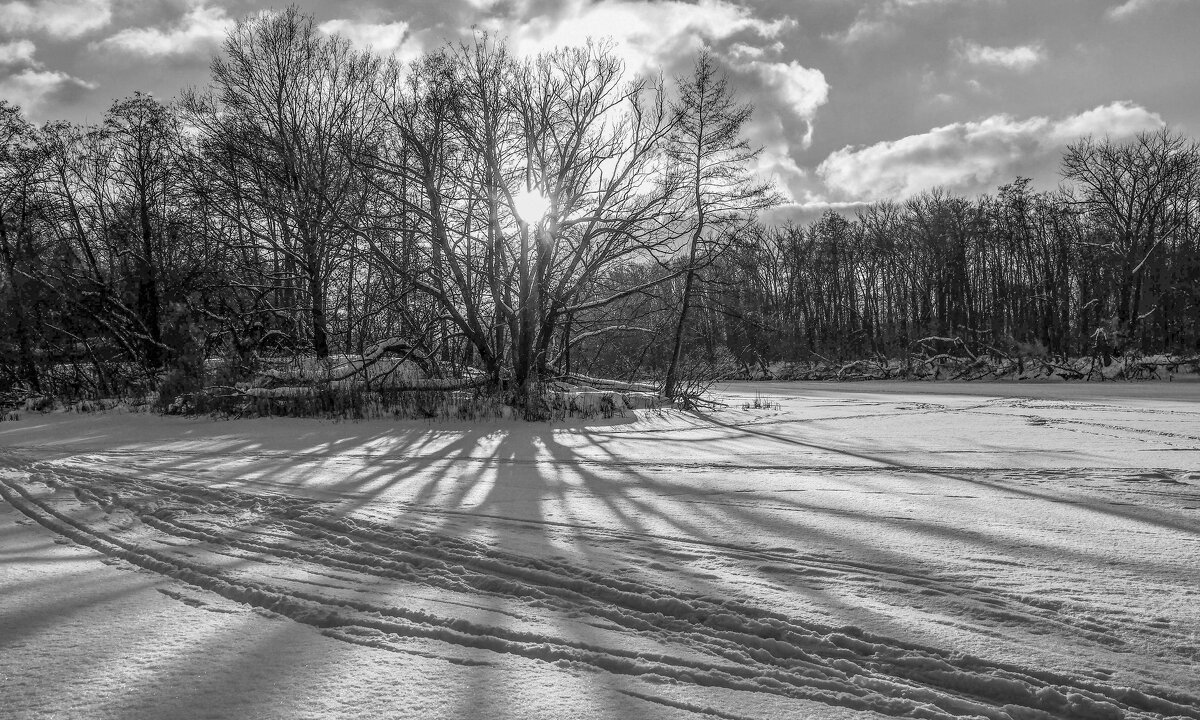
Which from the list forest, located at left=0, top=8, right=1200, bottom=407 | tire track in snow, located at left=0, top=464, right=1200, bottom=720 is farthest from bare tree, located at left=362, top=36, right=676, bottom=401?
tire track in snow, located at left=0, top=464, right=1200, bottom=720

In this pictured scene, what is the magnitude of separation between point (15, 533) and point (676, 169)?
1283 centimetres

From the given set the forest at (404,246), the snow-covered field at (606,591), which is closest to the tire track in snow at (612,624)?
the snow-covered field at (606,591)

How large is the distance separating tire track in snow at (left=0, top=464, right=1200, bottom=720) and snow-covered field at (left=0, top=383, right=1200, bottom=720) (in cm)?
1

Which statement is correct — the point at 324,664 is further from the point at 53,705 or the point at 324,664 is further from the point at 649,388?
the point at 649,388

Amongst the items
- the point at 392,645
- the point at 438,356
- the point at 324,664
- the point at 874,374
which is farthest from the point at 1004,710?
the point at 874,374

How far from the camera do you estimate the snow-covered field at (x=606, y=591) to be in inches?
75.9

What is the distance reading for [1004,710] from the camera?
1.85 m

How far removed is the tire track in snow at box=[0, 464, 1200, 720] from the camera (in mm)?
1918

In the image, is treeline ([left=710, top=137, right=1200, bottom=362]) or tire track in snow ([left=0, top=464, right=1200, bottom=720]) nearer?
tire track in snow ([left=0, top=464, right=1200, bottom=720])

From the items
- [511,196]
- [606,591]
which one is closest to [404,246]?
[511,196]

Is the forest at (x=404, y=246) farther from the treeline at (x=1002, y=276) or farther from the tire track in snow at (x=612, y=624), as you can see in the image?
the tire track in snow at (x=612, y=624)

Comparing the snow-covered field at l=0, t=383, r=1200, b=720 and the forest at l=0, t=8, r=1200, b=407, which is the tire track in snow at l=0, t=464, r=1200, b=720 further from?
the forest at l=0, t=8, r=1200, b=407

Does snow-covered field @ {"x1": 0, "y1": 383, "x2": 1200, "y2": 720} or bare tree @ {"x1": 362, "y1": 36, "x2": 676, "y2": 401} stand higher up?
Result: bare tree @ {"x1": 362, "y1": 36, "x2": 676, "y2": 401}

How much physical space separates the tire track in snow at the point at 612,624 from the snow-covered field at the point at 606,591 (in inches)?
0.4
